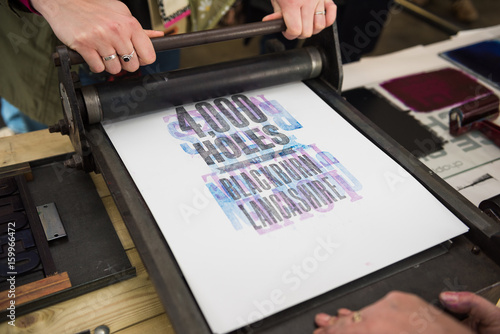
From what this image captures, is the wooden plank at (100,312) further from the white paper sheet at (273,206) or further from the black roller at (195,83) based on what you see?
the black roller at (195,83)

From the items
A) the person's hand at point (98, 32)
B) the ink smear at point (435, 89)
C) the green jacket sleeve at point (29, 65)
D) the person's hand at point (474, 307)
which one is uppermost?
the green jacket sleeve at point (29, 65)

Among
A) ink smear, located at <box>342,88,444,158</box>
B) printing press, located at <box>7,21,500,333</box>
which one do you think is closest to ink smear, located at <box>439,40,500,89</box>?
ink smear, located at <box>342,88,444,158</box>

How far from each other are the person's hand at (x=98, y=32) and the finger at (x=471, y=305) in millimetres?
712

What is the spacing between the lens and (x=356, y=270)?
0.74 meters

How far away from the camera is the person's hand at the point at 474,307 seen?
0.71 m

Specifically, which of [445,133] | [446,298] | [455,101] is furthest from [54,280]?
[455,101]

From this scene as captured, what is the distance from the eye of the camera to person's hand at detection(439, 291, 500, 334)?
2.33 feet

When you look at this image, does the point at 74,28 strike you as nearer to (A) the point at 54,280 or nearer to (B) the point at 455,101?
(A) the point at 54,280

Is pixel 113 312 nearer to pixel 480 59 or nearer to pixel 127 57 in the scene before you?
pixel 127 57

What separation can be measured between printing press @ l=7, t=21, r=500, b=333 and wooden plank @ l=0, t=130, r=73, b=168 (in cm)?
16

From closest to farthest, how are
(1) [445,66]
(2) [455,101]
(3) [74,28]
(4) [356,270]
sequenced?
1. (4) [356,270]
2. (3) [74,28]
3. (2) [455,101]
4. (1) [445,66]

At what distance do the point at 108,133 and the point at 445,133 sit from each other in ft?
3.04

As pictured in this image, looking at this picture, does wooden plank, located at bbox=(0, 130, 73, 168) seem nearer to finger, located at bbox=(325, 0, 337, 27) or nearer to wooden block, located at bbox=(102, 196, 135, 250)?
wooden block, located at bbox=(102, 196, 135, 250)

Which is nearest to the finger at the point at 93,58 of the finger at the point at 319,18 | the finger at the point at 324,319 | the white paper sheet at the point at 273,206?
the white paper sheet at the point at 273,206
